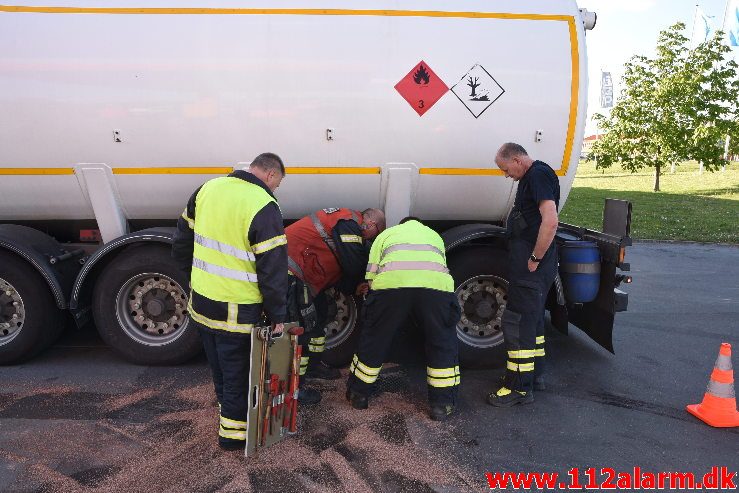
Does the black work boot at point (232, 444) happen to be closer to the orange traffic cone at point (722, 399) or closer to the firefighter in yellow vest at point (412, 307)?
the firefighter in yellow vest at point (412, 307)

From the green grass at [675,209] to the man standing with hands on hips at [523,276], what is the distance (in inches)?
238

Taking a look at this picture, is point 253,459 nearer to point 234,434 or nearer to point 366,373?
point 234,434

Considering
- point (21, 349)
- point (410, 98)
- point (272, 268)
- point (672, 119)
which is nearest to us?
point (272, 268)

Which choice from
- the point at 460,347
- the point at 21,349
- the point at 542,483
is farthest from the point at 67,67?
the point at 542,483

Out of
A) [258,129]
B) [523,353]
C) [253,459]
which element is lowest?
[253,459]

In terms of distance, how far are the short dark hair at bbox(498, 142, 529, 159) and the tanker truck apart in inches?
16.0

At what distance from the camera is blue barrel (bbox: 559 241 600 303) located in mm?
4648

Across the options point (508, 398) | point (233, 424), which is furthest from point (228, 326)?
point (508, 398)

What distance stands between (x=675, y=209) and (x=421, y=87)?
47.0 ft

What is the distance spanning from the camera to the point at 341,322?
→ 15.6ft

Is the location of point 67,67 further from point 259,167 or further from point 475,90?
point 475,90

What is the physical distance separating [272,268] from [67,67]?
250 cm

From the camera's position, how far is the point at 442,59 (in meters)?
4.34

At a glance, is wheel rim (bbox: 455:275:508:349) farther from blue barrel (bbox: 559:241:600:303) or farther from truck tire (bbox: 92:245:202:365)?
truck tire (bbox: 92:245:202:365)
